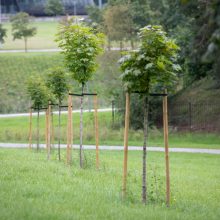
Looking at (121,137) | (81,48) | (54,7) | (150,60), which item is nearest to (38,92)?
(81,48)

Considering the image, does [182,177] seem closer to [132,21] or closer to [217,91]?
[217,91]

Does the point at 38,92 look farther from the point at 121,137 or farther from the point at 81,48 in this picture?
the point at 121,137

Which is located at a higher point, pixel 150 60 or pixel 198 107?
pixel 150 60

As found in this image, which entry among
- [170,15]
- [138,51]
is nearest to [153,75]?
[138,51]

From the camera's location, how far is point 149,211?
10188 millimetres

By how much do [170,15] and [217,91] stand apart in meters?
10.7

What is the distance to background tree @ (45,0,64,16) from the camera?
104m

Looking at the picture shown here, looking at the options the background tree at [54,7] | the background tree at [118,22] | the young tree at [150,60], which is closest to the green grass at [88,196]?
the young tree at [150,60]

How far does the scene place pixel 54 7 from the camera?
105 m

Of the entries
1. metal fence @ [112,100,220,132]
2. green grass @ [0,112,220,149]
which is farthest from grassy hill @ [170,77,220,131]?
green grass @ [0,112,220,149]

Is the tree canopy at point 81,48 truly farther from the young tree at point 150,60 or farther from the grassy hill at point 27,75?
the grassy hill at point 27,75

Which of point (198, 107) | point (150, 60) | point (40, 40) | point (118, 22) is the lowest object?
point (198, 107)

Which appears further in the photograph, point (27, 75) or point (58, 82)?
point (27, 75)

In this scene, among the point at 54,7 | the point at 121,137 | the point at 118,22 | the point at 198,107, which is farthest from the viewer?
the point at 54,7
